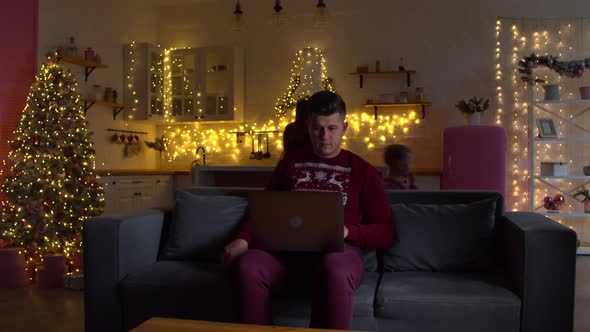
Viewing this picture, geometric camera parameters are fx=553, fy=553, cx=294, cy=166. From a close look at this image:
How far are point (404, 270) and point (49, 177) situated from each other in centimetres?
288

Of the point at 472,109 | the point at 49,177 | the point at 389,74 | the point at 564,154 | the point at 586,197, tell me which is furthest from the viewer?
the point at 389,74

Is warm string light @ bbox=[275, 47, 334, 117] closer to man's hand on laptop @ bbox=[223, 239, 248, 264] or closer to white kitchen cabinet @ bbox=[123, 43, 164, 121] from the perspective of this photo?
white kitchen cabinet @ bbox=[123, 43, 164, 121]

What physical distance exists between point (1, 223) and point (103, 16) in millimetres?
2683

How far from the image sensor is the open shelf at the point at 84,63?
5070 millimetres

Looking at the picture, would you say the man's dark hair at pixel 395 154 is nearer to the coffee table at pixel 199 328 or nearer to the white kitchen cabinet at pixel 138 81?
the coffee table at pixel 199 328

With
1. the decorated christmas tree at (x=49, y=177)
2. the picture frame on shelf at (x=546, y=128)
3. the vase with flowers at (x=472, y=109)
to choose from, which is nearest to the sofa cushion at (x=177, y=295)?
the decorated christmas tree at (x=49, y=177)

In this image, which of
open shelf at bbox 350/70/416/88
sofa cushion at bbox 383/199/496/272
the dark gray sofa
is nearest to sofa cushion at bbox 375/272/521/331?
the dark gray sofa

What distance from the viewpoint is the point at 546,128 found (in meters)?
5.55

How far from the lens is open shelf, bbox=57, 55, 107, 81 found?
200 inches

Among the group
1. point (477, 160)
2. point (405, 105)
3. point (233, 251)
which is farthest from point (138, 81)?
point (233, 251)

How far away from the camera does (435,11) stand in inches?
239

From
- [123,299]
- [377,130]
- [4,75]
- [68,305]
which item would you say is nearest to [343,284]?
[123,299]

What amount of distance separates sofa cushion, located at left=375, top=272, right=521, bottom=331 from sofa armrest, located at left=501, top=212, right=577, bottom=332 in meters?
0.06

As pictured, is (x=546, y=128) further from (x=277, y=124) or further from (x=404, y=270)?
(x=404, y=270)
